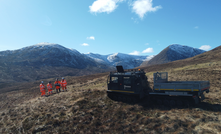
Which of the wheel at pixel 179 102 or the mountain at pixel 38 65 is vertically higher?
the mountain at pixel 38 65

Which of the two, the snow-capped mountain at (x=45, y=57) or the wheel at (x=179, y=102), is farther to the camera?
the snow-capped mountain at (x=45, y=57)

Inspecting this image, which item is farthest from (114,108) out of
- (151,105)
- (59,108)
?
(59,108)

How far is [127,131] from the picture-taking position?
7395 mm

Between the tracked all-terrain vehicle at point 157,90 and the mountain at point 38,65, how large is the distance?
211ft

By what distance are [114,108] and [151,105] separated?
342 centimetres

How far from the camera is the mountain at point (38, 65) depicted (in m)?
64.8

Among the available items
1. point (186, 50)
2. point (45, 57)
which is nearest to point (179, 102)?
point (45, 57)

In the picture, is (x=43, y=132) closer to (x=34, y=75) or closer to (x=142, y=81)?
(x=142, y=81)

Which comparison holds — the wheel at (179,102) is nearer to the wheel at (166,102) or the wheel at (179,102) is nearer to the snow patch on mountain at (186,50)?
the wheel at (166,102)

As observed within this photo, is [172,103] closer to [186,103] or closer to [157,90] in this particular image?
[186,103]

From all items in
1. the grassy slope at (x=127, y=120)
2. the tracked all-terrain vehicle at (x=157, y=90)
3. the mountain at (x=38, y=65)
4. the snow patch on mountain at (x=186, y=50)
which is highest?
the snow patch on mountain at (x=186, y=50)

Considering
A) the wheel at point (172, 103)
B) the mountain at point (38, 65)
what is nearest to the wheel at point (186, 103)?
the wheel at point (172, 103)

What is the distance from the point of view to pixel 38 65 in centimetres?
8781

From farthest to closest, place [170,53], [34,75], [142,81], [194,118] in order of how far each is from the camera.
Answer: [170,53] < [34,75] < [142,81] < [194,118]
